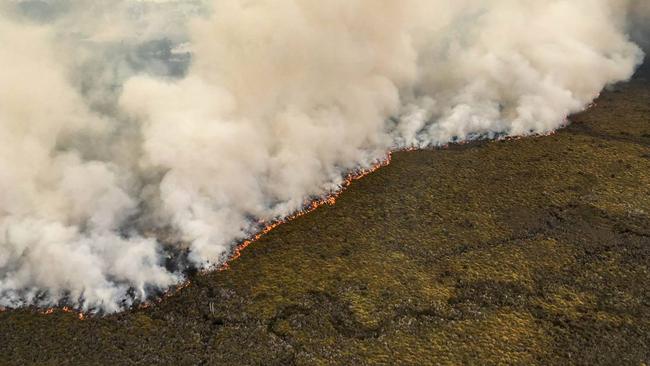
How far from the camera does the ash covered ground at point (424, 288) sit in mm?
29203

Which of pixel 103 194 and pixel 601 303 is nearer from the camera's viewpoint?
pixel 601 303

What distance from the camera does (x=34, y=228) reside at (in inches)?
1383

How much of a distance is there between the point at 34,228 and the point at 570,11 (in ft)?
219

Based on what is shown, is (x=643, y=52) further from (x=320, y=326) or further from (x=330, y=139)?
(x=320, y=326)

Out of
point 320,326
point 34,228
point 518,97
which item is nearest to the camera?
point 320,326

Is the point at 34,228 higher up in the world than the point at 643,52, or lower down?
lower down

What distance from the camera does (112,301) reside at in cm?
3219

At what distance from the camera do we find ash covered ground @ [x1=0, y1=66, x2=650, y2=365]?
→ 29203 millimetres

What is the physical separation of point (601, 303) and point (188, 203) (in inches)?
1102

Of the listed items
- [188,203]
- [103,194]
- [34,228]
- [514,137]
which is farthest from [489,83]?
[34,228]

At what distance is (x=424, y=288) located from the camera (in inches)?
1325

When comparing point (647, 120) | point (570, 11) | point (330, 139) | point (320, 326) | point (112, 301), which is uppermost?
point (570, 11)

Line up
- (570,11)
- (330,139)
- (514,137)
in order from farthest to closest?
1. (570,11)
2. (514,137)
3. (330,139)

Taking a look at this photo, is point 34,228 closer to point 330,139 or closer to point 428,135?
point 330,139
